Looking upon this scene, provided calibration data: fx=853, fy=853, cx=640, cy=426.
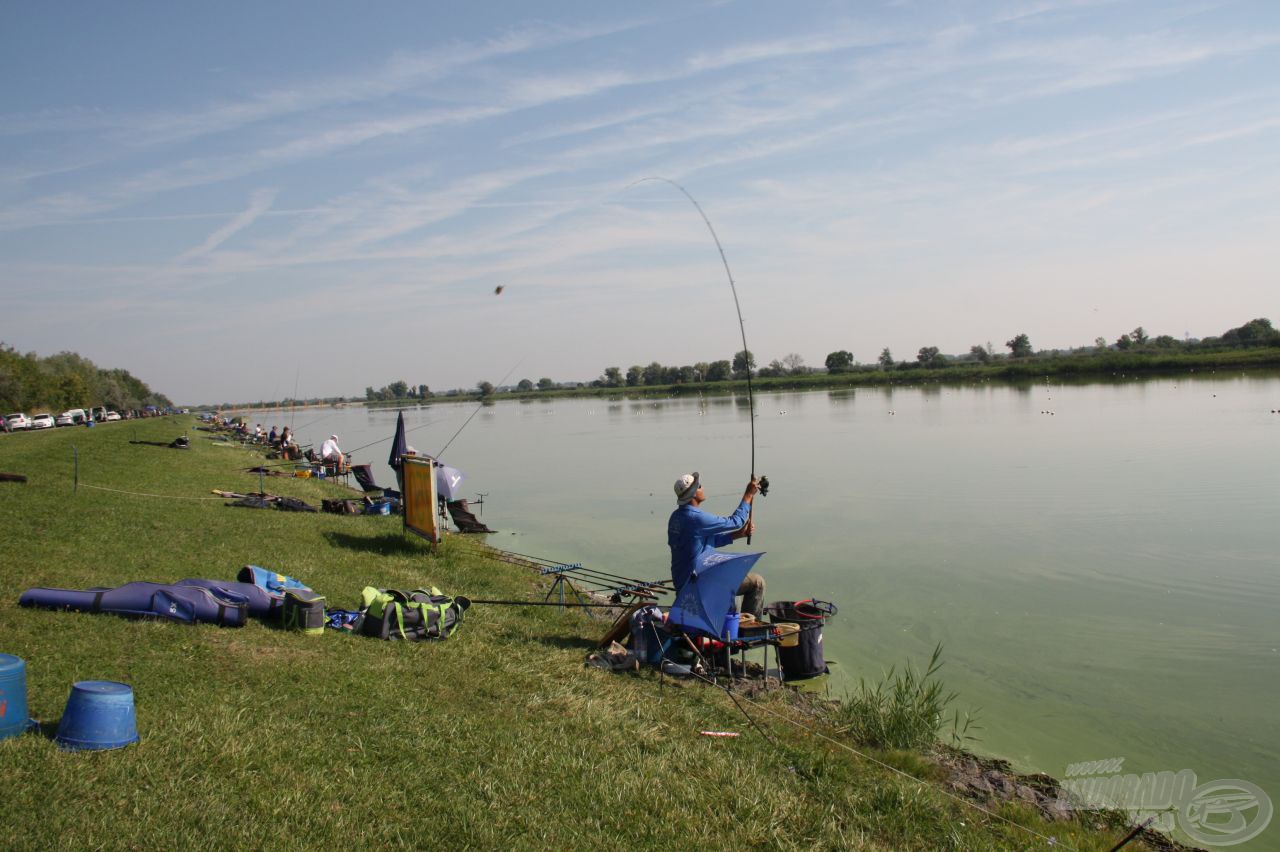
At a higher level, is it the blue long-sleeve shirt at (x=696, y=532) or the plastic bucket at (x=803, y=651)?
the blue long-sleeve shirt at (x=696, y=532)

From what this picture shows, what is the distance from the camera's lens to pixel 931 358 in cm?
12550

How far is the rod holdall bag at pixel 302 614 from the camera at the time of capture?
695cm

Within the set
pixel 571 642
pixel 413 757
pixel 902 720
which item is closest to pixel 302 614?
pixel 571 642

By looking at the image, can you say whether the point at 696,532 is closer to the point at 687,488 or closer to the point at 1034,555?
the point at 687,488

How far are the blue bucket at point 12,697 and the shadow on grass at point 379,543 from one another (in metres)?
7.44

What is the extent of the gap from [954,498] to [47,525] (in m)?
16.8

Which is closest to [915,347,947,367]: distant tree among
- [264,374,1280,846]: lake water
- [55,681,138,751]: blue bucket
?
[264,374,1280,846]: lake water

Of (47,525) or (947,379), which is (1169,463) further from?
(947,379)

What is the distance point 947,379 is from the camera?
98875 millimetres

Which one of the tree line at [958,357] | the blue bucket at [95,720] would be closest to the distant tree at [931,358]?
the tree line at [958,357]

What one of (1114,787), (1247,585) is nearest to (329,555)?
(1114,787)

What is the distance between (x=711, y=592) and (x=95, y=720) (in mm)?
4112

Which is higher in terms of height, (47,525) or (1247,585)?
(47,525)

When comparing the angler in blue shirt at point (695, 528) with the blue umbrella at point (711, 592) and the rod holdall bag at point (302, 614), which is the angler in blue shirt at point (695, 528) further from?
the rod holdall bag at point (302, 614)
